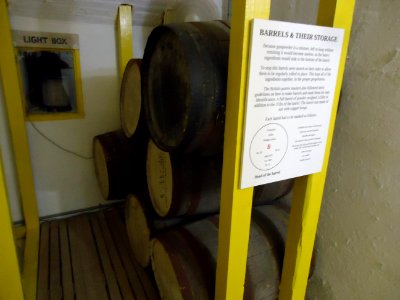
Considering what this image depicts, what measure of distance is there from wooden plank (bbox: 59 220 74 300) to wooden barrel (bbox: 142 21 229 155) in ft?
3.77

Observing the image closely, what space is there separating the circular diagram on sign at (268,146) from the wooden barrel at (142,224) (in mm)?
667

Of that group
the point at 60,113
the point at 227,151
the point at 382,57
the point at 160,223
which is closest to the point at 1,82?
the point at 60,113

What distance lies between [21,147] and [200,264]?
1598 mm

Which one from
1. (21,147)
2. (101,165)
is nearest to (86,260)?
(101,165)

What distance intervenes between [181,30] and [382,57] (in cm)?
72

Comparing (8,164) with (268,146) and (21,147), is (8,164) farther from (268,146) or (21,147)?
(268,146)

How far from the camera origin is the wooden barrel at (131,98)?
50.6 inches

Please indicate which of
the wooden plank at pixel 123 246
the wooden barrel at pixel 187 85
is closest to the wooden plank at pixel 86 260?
the wooden plank at pixel 123 246

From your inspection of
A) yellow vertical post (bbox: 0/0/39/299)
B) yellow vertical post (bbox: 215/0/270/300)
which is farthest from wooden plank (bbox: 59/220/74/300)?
yellow vertical post (bbox: 215/0/270/300)

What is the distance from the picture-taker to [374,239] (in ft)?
3.40

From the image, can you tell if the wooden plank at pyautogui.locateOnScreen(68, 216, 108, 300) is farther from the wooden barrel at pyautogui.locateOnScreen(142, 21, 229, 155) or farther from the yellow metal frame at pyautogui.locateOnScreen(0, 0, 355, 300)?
the wooden barrel at pyautogui.locateOnScreen(142, 21, 229, 155)

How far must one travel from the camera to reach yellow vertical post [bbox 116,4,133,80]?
5.96 feet

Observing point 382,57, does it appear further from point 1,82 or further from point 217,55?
point 1,82

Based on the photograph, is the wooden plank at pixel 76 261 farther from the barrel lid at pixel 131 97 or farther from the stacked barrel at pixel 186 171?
the barrel lid at pixel 131 97
